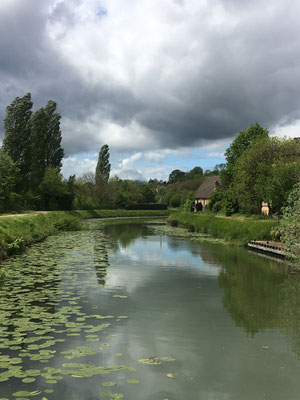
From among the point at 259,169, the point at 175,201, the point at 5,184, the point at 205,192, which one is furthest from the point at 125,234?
the point at 175,201

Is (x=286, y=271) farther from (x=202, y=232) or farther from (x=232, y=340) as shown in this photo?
(x=202, y=232)

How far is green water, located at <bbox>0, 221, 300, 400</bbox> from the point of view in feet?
21.6

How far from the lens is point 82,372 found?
22.4 feet

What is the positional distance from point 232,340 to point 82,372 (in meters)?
4.08

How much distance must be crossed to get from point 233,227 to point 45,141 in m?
36.4

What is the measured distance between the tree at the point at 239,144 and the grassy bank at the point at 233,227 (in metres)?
9.35

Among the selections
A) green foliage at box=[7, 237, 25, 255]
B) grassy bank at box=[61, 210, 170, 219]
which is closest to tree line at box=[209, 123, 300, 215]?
green foliage at box=[7, 237, 25, 255]

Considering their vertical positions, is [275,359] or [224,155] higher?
[224,155]

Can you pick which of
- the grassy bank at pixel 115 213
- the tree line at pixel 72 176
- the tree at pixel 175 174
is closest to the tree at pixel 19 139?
the tree line at pixel 72 176

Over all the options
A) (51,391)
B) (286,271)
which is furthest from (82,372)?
(286,271)

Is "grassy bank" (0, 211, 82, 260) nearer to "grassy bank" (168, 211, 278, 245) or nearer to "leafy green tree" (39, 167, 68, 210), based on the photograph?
"grassy bank" (168, 211, 278, 245)

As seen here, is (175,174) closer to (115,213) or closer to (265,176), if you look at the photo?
(115,213)

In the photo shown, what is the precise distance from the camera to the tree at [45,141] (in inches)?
2139

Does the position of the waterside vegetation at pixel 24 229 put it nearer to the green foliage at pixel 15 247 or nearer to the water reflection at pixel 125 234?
the green foliage at pixel 15 247
